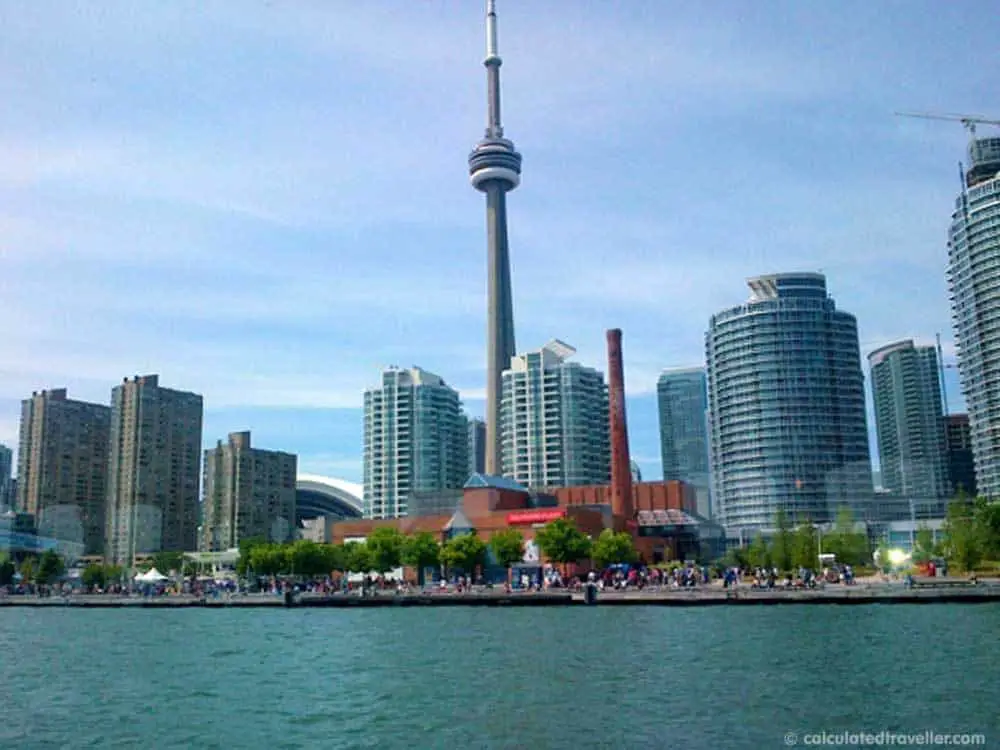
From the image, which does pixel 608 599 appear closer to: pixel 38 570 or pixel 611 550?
pixel 611 550

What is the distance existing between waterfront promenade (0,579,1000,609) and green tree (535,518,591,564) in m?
16.2

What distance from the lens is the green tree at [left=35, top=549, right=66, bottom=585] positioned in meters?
176

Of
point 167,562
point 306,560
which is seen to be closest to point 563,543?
point 306,560

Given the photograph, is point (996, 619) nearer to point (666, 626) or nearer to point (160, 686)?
point (666, 626)

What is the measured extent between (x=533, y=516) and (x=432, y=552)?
24.3 m

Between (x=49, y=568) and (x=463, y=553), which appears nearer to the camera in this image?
(x=463, y=553)

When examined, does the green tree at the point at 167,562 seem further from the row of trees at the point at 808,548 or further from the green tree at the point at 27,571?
the row of trees at the point at 808,548

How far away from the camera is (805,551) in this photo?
12888 centimetres

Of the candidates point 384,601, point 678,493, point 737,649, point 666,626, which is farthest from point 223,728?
point 678,493

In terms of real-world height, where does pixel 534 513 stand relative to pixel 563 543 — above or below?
above

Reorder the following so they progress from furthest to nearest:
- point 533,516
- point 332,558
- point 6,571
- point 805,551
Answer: point 6,571
point 533,516
point 332,558
point 805,551

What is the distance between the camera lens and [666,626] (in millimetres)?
67312

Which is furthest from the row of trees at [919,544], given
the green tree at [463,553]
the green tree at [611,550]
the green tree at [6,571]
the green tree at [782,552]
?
the green tree at [6,571]

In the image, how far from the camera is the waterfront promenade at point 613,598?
281 feet
